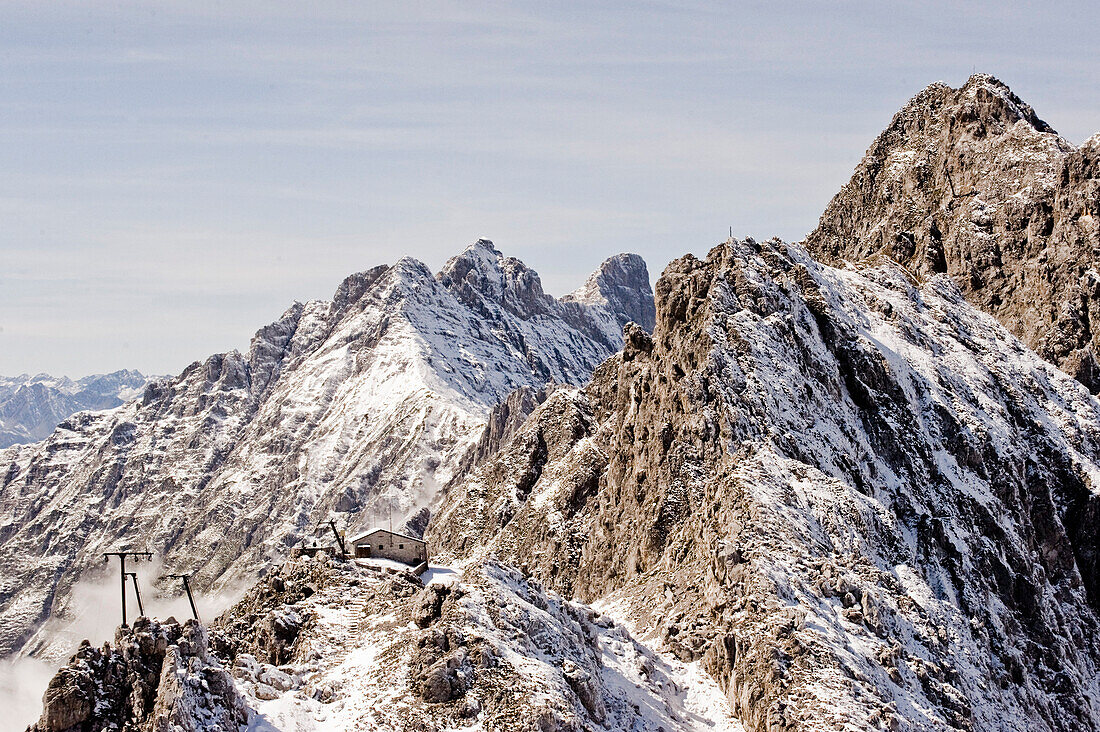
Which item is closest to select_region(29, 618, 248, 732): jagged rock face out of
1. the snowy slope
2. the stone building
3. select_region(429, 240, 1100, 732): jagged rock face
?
the snowy slope

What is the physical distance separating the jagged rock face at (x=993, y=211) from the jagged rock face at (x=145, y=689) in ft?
378

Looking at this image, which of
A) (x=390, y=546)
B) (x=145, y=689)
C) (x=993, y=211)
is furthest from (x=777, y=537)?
(x=993, y=211)

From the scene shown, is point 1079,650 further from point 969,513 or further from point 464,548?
point 464,548

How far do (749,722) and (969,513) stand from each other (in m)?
40.6

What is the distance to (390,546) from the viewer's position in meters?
103

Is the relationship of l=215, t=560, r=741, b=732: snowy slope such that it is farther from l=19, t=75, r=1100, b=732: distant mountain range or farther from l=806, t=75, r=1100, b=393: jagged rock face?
l=806, t=75, r=1100, b=393: jagged rock face

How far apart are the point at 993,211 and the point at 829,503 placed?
79741 mm

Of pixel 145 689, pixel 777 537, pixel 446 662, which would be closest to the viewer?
pixel 145 689

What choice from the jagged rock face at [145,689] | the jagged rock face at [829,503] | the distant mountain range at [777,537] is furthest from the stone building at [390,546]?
the jagged rock face at [145,689]

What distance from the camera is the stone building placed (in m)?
102

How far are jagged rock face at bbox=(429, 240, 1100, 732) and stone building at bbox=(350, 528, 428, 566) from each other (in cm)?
1805

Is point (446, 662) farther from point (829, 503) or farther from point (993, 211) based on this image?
point (993, 211)

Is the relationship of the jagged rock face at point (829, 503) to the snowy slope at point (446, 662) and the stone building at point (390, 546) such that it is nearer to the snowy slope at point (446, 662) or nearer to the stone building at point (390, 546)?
the snowy slope at point (446, 662)

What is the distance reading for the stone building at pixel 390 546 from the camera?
102 m
